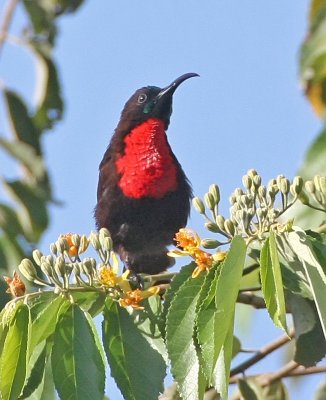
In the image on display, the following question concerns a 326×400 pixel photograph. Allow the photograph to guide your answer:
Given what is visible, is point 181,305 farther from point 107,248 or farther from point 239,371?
point 239,371

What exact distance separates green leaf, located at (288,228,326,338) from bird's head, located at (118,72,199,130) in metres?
2.59

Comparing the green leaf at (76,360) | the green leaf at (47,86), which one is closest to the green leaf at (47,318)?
the green leaf at (76,360)

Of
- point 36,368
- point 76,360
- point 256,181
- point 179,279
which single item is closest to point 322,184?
point 256,181

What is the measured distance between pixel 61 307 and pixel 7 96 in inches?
78.5

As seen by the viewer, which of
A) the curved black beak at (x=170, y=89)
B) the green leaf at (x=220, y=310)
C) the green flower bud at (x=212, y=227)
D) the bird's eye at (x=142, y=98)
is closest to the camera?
the green leaf at (x=220, y=310)

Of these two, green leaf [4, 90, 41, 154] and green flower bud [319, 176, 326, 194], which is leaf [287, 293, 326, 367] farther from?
green leaf [4, 90, 41, 154]

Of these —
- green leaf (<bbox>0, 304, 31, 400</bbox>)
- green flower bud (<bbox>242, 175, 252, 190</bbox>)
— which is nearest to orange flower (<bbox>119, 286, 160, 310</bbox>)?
green leaf (<bbox>0, 304, 31, 400</bbox>)

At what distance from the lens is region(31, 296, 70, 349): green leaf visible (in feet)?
8.16

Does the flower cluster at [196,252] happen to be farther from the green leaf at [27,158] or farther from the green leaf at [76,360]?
the green leaf at [27,158]

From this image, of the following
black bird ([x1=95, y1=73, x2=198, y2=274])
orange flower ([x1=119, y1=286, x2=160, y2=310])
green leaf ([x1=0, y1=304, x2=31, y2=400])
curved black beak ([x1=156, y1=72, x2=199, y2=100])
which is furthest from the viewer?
curved black beak ([x1=156, y1=72, x2=199, y2=100])

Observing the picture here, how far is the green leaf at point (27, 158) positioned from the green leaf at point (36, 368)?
1603mm

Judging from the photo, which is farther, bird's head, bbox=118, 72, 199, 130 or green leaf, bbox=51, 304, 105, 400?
bird's head, bbox=118, 72, 199, 130

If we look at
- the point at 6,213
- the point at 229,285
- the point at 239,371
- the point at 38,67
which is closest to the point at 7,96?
the point at 38,67

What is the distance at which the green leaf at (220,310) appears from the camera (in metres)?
2.14
